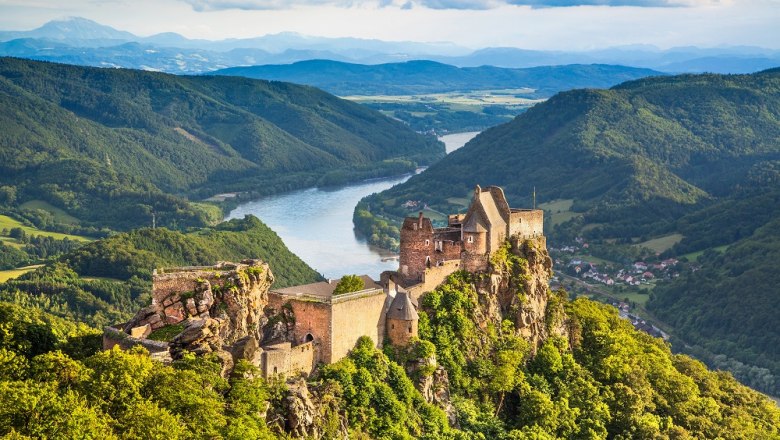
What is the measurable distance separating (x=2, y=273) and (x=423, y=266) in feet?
326

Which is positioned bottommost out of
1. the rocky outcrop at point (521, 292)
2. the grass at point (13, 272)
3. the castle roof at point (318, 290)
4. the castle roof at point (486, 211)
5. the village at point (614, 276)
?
the village at point (614, 276)

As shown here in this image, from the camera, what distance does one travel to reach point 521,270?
2844 inches

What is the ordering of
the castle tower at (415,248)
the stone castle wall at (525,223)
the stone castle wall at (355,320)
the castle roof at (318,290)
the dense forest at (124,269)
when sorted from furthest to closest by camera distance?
1. the dense forest at (124,269)
2. the stone castle wall at (525,223)
3. the castle tower at (415,248)
4. the castle roof at (318,290)
5. the stone castle wall at (355,320)

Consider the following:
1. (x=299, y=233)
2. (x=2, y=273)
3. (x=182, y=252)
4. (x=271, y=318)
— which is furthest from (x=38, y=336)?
(x=299, y=233)

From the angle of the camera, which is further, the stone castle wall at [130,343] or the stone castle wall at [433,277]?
the stone castle wall at [433,277]

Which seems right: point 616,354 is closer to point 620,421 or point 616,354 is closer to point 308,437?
point 620,421

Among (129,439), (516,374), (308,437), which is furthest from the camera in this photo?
(516,374)

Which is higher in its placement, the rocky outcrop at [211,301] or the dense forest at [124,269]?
the rocky outcrop at [211,301]

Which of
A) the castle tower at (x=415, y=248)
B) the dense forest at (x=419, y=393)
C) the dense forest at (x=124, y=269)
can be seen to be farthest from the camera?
the dense forest at (x=124, y=269)

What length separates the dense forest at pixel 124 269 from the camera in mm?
126125

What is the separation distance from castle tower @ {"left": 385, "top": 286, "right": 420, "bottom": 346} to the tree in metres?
2.76

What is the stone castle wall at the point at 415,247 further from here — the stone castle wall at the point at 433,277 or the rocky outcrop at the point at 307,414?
the rocky outcrop at the point at 307,414

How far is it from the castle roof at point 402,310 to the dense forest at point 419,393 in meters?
2.00

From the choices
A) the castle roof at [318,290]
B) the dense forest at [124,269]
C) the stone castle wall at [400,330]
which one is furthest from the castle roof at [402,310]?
the dense forest at [124,269]
